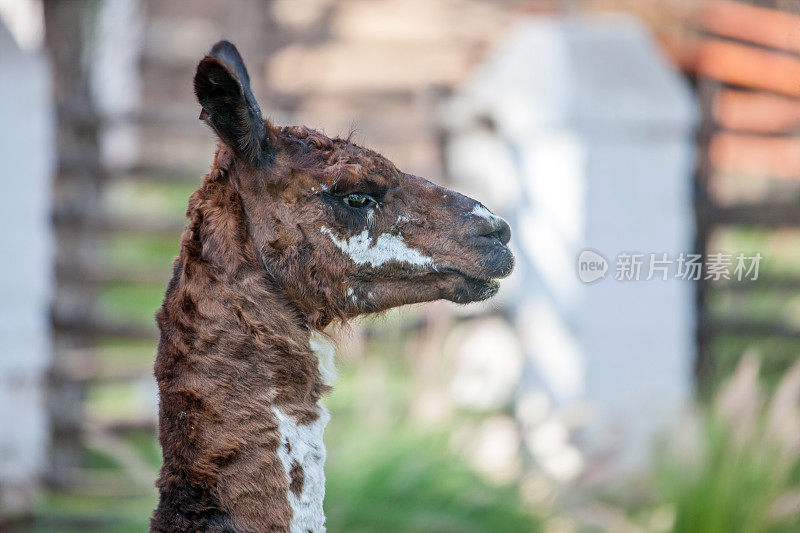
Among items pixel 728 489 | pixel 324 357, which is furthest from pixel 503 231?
pixel 728 489

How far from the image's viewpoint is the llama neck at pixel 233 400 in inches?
89.4

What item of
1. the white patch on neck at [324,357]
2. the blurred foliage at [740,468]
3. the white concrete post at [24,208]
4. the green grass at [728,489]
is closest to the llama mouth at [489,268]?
the white patch on neck at [324,357]

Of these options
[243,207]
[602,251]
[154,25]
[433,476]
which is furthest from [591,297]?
[154,25]

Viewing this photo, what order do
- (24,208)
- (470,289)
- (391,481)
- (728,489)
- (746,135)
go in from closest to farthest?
1. (470,289)
2. (728,489)
3. (391,481)
4. (24,208)
5. (746,135)

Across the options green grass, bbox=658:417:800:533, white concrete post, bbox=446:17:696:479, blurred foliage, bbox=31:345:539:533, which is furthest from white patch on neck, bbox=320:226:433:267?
white concrete post, bbox=446:17:696:479

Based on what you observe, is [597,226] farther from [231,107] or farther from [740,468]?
[231,107]

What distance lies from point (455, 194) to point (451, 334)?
3.40 metres

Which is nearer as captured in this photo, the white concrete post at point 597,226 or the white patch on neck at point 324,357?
the white patch on neck at point 324,357

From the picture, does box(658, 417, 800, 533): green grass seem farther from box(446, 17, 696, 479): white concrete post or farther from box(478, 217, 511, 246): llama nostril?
box(478, 217, 511, 246): llama nostril

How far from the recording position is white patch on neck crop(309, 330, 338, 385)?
8.17 feet

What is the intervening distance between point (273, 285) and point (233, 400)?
1.11 feet

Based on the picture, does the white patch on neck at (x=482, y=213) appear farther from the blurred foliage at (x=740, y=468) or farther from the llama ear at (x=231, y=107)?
the blurred foliage at (x=740, y=468)

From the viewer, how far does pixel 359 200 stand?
251 centimetres

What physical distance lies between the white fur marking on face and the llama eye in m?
0.61
